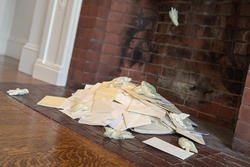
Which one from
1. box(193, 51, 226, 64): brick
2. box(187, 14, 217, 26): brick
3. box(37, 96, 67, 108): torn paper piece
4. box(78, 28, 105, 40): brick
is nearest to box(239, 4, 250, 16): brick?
box(187, 14, 217, 26): brick

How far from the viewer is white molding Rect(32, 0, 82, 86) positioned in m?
2.42

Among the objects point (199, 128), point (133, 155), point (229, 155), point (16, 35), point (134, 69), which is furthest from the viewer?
point (16, 35)

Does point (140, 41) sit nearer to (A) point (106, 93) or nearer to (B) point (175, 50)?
(B) point (175, 50)

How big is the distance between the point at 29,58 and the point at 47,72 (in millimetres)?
389

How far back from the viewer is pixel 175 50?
244cm

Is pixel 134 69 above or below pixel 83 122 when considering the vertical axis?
above

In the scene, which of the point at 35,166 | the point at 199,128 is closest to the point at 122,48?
the point at 199,128

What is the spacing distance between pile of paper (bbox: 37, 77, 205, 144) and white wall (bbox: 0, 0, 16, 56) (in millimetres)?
2682

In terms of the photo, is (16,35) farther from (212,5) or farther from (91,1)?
(212,5)

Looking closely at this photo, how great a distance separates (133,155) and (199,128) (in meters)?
0.90

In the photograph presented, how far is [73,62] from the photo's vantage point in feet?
8.09

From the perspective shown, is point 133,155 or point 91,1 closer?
point 133,155

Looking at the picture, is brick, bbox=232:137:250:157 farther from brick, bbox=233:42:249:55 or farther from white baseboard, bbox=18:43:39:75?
white baseboard, bbox=18:43:39:75

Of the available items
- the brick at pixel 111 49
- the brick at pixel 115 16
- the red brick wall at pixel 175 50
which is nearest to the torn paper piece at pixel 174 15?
the red brick wall at pixel 175 50
